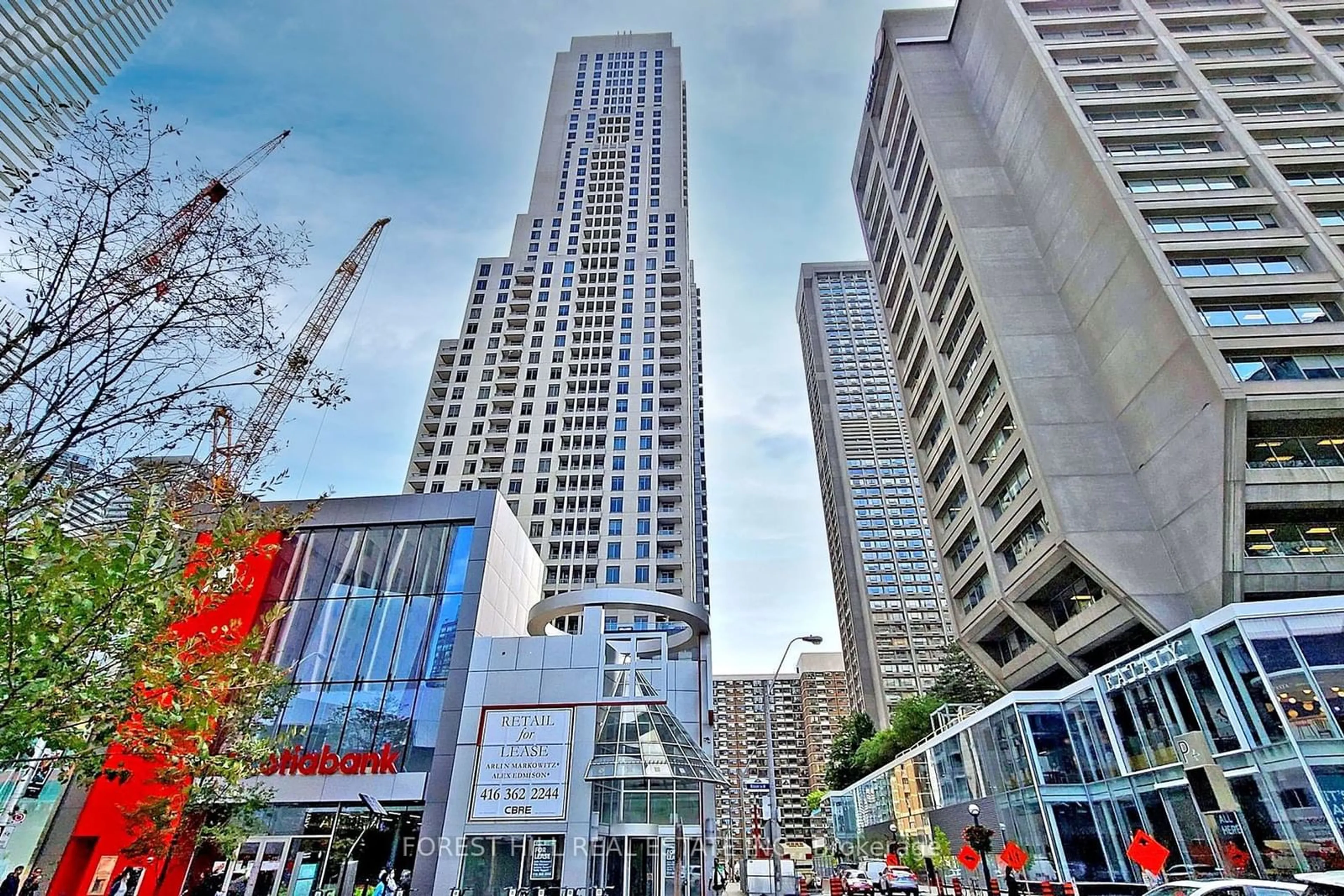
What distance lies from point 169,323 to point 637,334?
236ft

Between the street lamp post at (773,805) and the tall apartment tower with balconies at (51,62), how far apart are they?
1769 cm

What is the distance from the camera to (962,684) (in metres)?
70.8

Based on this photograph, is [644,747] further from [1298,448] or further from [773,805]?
[1298,448]

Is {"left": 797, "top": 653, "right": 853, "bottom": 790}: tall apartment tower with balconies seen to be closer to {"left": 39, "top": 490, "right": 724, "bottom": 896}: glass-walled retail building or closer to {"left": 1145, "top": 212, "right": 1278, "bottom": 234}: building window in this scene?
{"left": 1145, "top": 212, "right": 1278, "bottom": 234}: building window

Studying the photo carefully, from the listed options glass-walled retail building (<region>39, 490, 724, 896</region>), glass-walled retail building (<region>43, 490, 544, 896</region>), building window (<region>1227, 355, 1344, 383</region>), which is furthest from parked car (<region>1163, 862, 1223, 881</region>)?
glass-walled retail building (<region>43, 490, 544, 896</region>)

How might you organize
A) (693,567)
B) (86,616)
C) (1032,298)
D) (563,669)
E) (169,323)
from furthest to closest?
(693,567), (1032,298), (563,669), (86,616), (169,323)

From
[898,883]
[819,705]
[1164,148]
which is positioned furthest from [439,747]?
[819,705]

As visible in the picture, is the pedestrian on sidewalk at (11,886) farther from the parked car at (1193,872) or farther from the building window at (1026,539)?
the building window at (1026,539)

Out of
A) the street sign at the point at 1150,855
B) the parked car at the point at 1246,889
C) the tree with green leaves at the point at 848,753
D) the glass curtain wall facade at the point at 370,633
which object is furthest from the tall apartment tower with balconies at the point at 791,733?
the parked car at the point at 1246,889

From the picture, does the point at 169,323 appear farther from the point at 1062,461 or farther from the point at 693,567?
the point at 693,567

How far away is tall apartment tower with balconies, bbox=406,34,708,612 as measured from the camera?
6506 centimetres

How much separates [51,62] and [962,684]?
79364mm

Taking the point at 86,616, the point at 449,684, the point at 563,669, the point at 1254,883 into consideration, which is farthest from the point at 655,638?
the point at 86,616

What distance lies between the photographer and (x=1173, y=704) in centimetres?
2808
